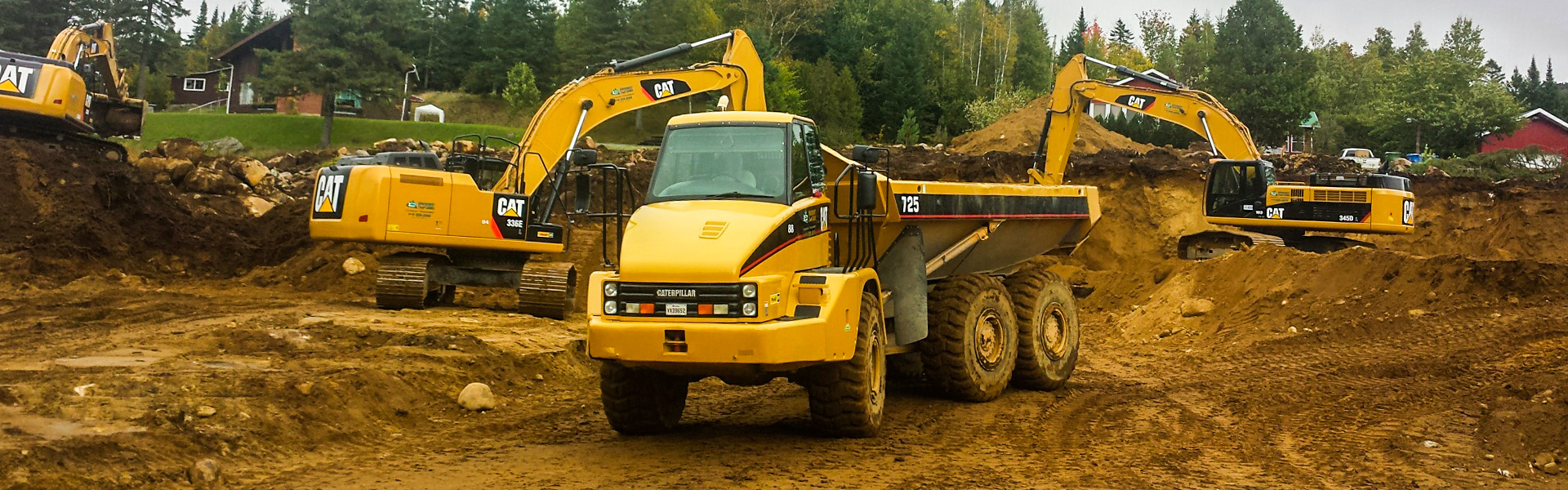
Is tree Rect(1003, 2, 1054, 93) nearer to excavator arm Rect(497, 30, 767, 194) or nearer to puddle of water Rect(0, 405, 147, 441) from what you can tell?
excavator arm Rect(497, 30, 767, 194)

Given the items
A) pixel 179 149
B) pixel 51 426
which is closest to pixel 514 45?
pixel 179 149

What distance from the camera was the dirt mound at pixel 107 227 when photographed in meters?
21.5

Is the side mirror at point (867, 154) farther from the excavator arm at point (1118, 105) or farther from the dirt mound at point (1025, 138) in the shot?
the dirt mound at point (1025, 138)

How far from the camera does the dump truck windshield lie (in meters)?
9.69

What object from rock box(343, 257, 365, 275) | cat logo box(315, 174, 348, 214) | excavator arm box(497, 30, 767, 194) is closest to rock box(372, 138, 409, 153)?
rock box(343, 257, 365, 275)

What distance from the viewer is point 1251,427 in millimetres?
11211

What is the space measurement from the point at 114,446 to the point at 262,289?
13721 millimetres

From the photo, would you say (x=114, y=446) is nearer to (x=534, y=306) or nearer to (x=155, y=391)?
(x=155, y=391)

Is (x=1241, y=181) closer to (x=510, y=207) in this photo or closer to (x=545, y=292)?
(x=545, y=292)

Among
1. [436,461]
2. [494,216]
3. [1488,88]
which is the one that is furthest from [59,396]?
[1488,88]

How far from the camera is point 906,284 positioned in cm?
1138

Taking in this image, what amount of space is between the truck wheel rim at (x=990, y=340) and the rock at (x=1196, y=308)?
8.31m

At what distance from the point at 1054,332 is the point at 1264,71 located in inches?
2261

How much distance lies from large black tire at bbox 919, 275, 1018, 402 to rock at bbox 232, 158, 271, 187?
22479 mm
